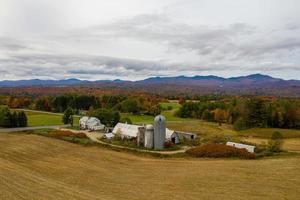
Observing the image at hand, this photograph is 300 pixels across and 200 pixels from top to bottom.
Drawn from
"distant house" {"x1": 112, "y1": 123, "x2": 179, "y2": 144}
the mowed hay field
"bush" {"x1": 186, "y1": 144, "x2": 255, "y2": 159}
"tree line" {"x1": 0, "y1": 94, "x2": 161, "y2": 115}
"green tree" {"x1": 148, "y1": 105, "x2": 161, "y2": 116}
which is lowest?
the mowed hay field

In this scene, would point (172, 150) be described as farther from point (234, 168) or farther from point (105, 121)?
point (105, 121)

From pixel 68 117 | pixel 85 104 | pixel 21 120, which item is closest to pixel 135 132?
pixel 68 117

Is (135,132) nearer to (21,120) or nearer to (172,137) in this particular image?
(172,137)

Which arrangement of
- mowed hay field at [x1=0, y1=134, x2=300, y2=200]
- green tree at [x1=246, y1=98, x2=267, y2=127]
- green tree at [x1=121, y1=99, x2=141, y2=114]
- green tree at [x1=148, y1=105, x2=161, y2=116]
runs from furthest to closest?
green tree at [x1=148, y1=105, x2=161, y2=116]
green tree at [x1=121, y1=99, x2=141, y2=114]
green tree at [x1=246, y1=98, x2=267, y2=127]
mowed hay field at [x1=0, y1=134, x2=300, y2=200]

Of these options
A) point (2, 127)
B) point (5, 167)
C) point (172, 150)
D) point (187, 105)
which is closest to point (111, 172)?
point (5, 167)

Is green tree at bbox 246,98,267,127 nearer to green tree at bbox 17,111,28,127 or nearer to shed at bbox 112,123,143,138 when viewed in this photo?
shed at bbox 112,123,143,138

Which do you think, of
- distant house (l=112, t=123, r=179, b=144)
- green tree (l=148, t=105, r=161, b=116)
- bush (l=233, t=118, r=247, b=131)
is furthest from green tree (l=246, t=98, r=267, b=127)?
distant house (l=112, t=123, r=179, b=144)
